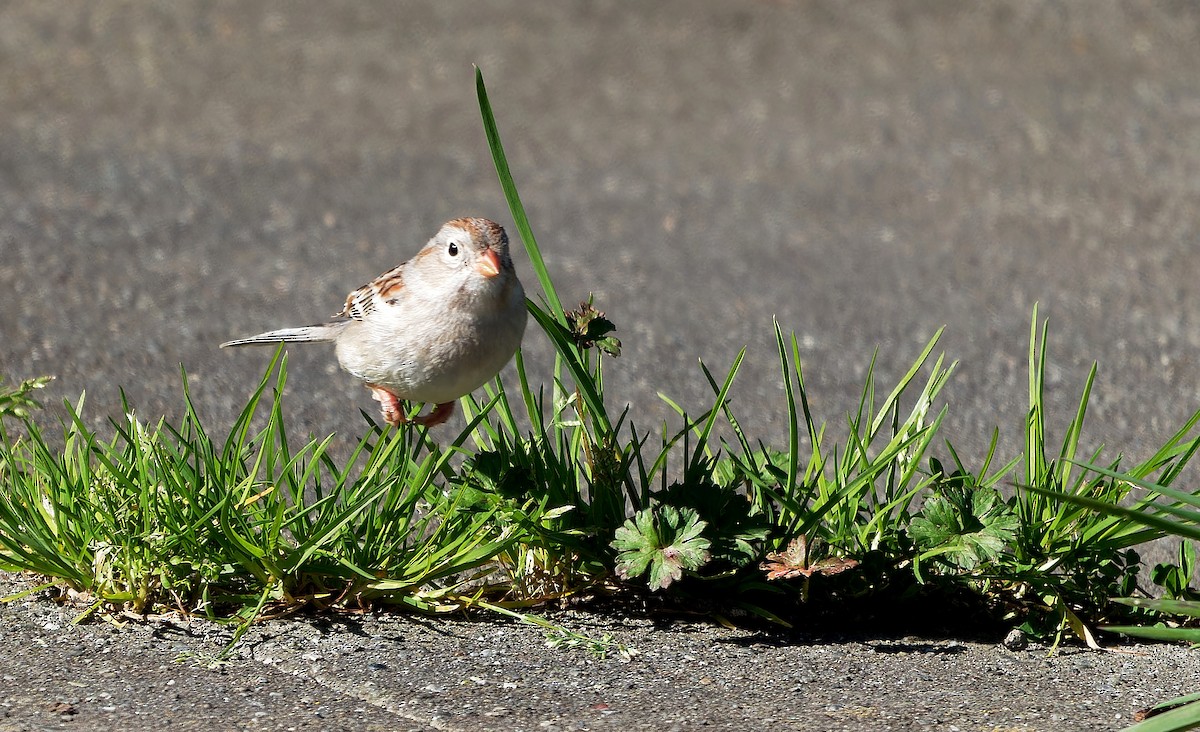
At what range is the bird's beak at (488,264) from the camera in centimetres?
301

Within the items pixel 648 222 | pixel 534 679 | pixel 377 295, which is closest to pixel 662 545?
pixel 534 679

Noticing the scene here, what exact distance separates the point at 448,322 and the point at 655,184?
4.83m

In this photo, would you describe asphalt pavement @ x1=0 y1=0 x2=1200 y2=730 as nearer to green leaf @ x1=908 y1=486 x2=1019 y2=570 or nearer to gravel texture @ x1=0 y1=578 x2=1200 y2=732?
gravel texture @ x1=0 y1=578 x2=1200 y2=732

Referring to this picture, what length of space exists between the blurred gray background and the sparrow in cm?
165

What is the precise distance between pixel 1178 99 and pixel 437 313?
7456mm

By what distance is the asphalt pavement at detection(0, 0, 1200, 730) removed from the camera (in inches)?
117

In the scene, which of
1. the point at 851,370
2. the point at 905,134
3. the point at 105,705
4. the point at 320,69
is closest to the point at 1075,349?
the point at 851,370

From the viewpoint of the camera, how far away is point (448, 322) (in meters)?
3.04

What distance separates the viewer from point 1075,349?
19.1ft

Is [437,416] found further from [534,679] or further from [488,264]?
[534,679]

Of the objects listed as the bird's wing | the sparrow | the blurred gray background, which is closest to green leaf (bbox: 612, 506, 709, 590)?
the sparrow

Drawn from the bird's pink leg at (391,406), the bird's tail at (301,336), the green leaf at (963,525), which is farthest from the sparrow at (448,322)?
the green leaf at (963,525)

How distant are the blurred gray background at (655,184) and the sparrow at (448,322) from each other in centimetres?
165

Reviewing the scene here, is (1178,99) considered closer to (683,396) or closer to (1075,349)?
(1075,349)
